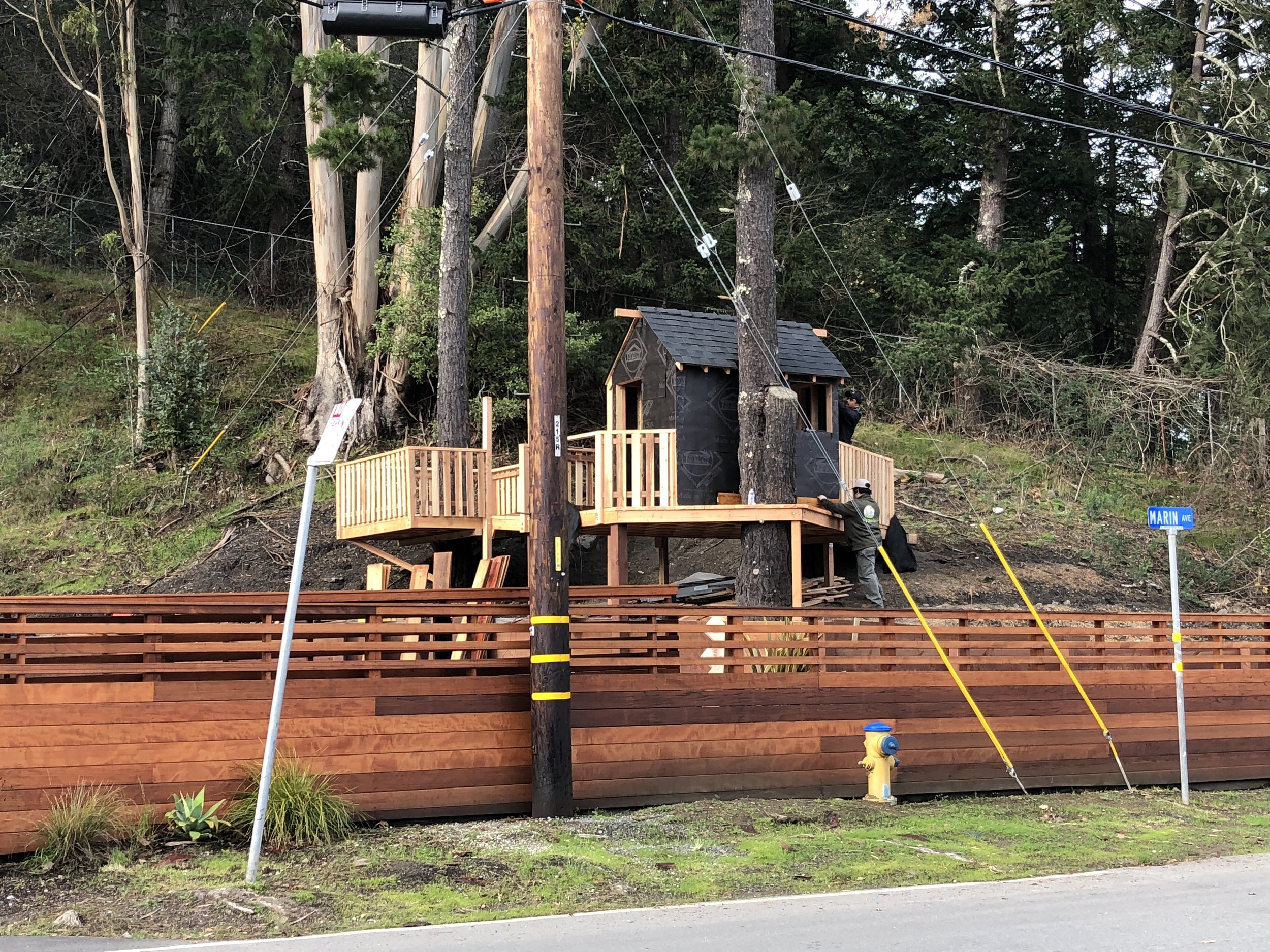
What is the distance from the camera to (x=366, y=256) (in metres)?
27.1

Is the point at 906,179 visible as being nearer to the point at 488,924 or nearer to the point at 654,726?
the point at 654,726

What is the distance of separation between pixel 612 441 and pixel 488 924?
33.9 feet

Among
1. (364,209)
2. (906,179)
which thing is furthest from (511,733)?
(906,179)

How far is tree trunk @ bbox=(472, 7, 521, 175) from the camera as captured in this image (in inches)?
1001

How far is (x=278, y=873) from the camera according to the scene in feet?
26.5

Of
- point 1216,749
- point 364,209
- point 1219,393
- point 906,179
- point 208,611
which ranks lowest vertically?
point 1216,749

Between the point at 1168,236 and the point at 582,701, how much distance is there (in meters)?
24.7

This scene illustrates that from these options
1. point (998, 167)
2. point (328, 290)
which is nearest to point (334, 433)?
point (328, 290)

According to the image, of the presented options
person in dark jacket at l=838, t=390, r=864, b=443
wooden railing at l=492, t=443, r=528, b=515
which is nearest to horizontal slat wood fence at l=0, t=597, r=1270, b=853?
wooden railing at l=492, t=443, r=528, b=515

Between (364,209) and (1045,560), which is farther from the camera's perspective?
(364,209)

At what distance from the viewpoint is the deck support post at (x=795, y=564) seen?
16125mm

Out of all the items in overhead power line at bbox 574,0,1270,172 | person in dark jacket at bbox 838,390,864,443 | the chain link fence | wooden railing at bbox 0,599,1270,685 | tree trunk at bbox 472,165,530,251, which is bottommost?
wooden railing at bbox 0,599,1270,685

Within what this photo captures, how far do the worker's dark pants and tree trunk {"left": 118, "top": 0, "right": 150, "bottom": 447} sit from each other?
56.6 feet

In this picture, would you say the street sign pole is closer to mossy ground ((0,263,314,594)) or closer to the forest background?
the forest background
